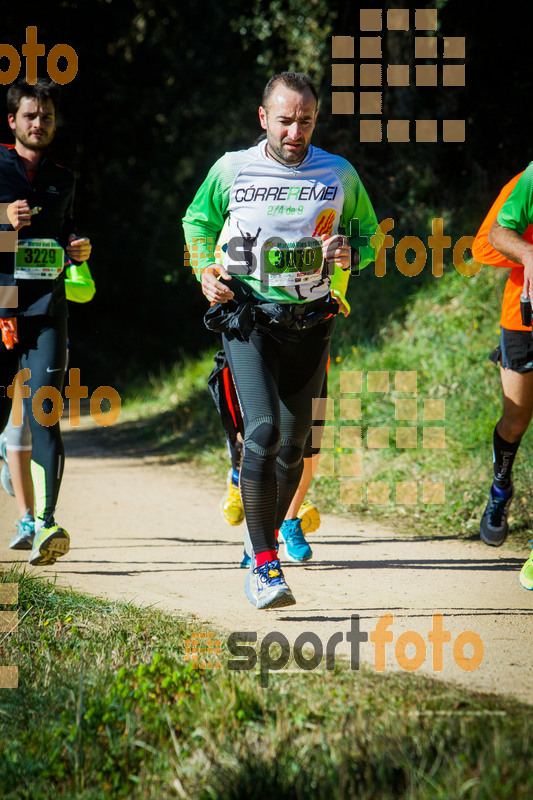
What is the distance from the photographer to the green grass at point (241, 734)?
2.51 meters

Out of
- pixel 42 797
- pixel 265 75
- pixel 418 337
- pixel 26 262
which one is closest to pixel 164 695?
pixel 42 797

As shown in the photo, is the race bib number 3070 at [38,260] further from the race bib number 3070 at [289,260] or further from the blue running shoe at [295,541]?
the blue running shoe at [295,541]

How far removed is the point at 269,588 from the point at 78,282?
2338mm

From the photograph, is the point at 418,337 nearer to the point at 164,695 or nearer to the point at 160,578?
the point at 160,578

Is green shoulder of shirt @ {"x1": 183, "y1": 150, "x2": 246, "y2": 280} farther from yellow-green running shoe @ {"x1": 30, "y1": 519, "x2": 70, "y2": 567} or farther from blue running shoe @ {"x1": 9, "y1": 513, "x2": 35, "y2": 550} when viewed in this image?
blue running shoe @ {"x1": 9, "y1": 513, "x2": 35, "y2": 550}

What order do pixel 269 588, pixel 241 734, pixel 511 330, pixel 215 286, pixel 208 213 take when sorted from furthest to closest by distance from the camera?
pixel 511 330, pixel 208 213, pixel 215 286, pixel 269 588, pixel 241 734

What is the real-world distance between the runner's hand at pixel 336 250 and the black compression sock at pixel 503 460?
1692mm

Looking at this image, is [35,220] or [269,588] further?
[35,220]

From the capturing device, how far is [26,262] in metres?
5.02

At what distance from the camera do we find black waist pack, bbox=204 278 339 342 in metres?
4.22

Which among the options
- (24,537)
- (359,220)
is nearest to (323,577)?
(24,537)

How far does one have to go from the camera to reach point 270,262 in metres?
4.28

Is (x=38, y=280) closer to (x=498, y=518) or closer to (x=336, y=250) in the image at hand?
(x=336, y=250)

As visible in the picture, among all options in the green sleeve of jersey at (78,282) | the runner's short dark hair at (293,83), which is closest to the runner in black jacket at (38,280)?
the green sleeve of jersey at (78,282)
